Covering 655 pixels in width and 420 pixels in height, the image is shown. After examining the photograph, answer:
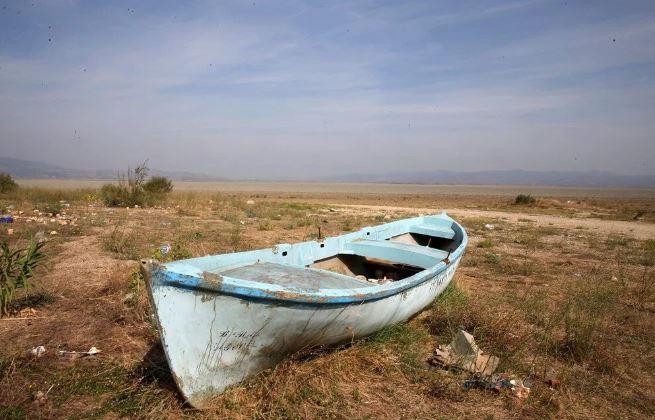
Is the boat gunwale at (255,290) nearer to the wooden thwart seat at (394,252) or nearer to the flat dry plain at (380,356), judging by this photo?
the flat dry plain at (380,356)

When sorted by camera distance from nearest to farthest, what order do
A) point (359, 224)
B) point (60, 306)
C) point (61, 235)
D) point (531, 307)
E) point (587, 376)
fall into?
point (587, 376)
point (60, 306)
point (531, 307)
point (61, 235)
point (359, 224)

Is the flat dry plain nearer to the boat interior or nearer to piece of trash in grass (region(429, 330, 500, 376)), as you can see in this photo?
piece of trash in grass (region(429, 330, 500, 376))

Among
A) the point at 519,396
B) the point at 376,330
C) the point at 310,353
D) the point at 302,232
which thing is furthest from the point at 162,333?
the point at 302,232

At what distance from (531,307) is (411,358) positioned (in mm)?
2734

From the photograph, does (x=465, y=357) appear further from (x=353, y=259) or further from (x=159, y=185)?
(x=159, y=185)

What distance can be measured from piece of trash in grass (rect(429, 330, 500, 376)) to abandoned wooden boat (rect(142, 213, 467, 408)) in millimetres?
589

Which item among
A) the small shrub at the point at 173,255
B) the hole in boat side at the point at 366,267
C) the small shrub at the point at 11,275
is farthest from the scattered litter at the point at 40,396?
the hole in boat side at the point at 366,267

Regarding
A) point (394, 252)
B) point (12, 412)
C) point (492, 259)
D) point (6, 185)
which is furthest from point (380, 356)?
point (6, 185)

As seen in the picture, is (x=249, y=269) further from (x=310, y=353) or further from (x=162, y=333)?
(x=162, y=333)

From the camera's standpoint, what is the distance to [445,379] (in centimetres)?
400

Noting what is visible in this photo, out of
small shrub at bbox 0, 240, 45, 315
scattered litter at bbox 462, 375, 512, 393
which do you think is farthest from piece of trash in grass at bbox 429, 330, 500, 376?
small shrub at bbox 0, 240, 45, 315

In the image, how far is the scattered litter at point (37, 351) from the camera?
4.12 m

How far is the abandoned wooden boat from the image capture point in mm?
2994

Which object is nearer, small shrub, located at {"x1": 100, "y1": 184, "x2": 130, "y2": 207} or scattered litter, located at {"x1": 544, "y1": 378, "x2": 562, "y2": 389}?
scattered litter, located at {"x1": 544, "y1": 378, "x2": 562, "y2": 389}
